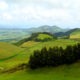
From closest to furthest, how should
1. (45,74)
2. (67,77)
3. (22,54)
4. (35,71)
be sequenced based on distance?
(67,77), (45,74), (35,71), (22,54)

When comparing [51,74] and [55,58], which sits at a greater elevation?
[55,58]

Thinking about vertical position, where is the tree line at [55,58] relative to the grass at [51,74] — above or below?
above

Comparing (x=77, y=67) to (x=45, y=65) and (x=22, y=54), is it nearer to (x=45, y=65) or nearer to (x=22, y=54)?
(x=45, y=65)

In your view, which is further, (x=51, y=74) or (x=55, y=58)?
(x=55, y=58)

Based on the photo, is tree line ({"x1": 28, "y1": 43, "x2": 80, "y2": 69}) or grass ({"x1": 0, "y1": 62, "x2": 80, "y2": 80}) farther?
tree line ({"x1": 28, "y1": 43, "x2": 80, "y2": 69})

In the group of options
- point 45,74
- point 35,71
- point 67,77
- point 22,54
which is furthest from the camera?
point 22,54

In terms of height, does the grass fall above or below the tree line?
below

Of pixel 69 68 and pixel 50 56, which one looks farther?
pixel 50 56

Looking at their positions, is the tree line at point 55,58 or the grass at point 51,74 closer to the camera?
the grass at point 51,74

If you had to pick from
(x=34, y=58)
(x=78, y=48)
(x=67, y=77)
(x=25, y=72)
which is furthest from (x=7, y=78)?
(x=78, y=48)

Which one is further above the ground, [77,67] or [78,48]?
[78,48]
